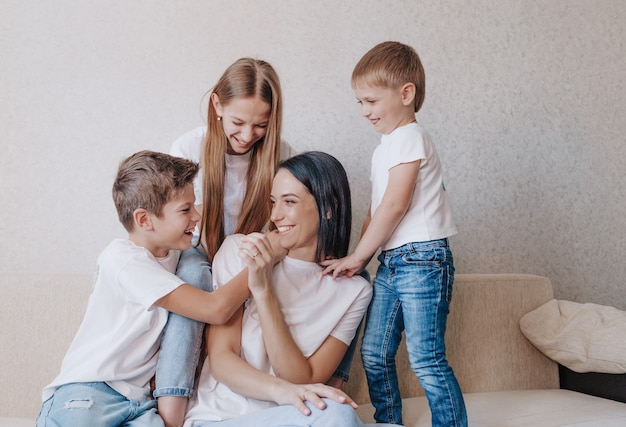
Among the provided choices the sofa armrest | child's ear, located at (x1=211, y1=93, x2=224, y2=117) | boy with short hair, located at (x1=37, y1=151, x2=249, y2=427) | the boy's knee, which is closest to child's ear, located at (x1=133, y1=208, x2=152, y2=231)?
boy with short hair, located at (x1=37, y1=151, x2=249, y2=427)

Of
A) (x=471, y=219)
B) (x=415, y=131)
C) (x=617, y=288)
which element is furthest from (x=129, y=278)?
(x=617, y=288)

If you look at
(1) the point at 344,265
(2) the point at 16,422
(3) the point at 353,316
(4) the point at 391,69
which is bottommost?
(2) the point at 16,422

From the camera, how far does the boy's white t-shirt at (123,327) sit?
1.52 meters

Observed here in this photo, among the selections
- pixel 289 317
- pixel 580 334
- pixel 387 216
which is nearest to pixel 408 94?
pixel 387 216

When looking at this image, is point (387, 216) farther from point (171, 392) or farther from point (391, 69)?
point (171, 392)

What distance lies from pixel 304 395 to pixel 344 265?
44cm

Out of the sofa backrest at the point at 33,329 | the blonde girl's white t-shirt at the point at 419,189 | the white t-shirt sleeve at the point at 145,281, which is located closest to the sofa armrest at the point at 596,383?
Answer: the blonde girl's white t-shirt at the point at 419,189

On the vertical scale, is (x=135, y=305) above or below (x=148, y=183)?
below

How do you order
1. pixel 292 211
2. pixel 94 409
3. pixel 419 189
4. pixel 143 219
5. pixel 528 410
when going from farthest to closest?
pixel 528 410, pixel 419 189, pixel 292 211, pixel 143 219, pixel 94 409

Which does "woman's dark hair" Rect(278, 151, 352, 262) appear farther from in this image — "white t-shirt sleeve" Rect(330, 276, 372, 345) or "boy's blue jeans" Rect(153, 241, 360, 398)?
"boy's blue jeans" Rect(153, 241, 360, 398)

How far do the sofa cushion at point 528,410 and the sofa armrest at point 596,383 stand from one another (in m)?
0.03

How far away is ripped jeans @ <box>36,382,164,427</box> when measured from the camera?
55.3 inches

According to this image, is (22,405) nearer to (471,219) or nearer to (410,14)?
(471,219)

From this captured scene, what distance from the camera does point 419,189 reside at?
6.09 feet
